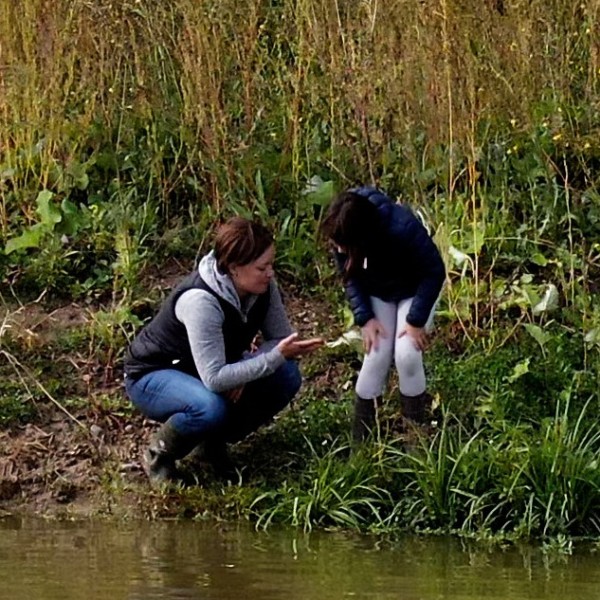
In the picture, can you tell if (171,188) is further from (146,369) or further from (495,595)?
(495,595)

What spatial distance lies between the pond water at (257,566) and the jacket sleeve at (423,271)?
99 cm

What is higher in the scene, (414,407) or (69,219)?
(69,219)

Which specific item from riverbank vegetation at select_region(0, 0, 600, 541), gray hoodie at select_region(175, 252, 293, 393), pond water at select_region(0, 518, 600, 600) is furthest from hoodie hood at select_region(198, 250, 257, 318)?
pond water at select_region(0, 518, 600, 600)

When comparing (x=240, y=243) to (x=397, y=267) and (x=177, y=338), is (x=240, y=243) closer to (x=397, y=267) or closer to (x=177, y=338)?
(x=177, y=338)

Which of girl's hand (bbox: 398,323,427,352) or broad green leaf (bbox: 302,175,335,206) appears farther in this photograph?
broad green leaf (bbox: 302,175,335,206)

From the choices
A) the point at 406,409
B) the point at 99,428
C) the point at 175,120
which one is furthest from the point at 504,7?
the point at 99,428

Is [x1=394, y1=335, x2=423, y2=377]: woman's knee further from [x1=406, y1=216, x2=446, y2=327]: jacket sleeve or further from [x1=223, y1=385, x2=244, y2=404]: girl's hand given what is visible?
[x1=223, y1=385, x2=244, y2=404]: girl's hand

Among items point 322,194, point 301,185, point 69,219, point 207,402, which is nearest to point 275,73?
point 301,185

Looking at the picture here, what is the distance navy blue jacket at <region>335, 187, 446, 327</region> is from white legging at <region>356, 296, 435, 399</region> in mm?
43

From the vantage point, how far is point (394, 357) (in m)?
6.55

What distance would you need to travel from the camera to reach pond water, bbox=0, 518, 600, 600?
17.1 ft

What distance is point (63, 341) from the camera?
773cm

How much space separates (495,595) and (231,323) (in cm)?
186

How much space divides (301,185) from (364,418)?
7.03 ft
